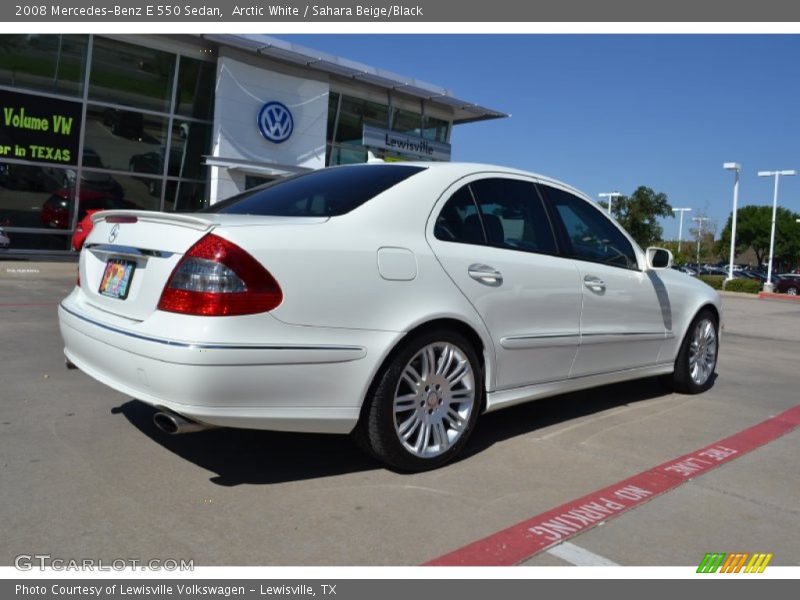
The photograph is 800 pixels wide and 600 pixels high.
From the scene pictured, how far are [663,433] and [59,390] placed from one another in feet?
13.2

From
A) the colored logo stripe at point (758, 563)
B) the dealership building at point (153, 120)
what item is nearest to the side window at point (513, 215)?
the colored logo stripe at point (758, 563)

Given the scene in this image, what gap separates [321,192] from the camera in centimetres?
385

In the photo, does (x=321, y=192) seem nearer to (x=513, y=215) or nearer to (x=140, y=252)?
(x=140, y=252)

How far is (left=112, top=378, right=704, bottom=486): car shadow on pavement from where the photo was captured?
11.7 ft

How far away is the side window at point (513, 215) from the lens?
410cm

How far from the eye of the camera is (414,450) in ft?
11.8

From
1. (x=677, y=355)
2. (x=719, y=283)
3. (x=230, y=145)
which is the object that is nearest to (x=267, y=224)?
(x=677, y=355)

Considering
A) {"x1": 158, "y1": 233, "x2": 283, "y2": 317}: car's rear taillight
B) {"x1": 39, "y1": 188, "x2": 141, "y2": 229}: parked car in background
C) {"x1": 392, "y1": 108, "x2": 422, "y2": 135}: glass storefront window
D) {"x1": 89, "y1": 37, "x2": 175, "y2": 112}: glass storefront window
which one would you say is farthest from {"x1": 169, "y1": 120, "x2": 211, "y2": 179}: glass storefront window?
{"x1": 158, "y1": 233, "x2": 283, "y2": 317}: car's rear taillight

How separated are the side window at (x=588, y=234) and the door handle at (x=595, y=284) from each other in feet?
0.48

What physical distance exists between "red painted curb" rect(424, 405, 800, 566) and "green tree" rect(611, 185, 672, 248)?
43.8m

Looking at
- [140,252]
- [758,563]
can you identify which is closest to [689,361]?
[758,563]

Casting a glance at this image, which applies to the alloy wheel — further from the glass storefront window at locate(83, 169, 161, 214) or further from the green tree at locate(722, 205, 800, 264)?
the green tree at locate(722, 205, 800, 264)

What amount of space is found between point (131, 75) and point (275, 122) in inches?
161

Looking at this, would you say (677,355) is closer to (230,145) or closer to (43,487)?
(43,487)
